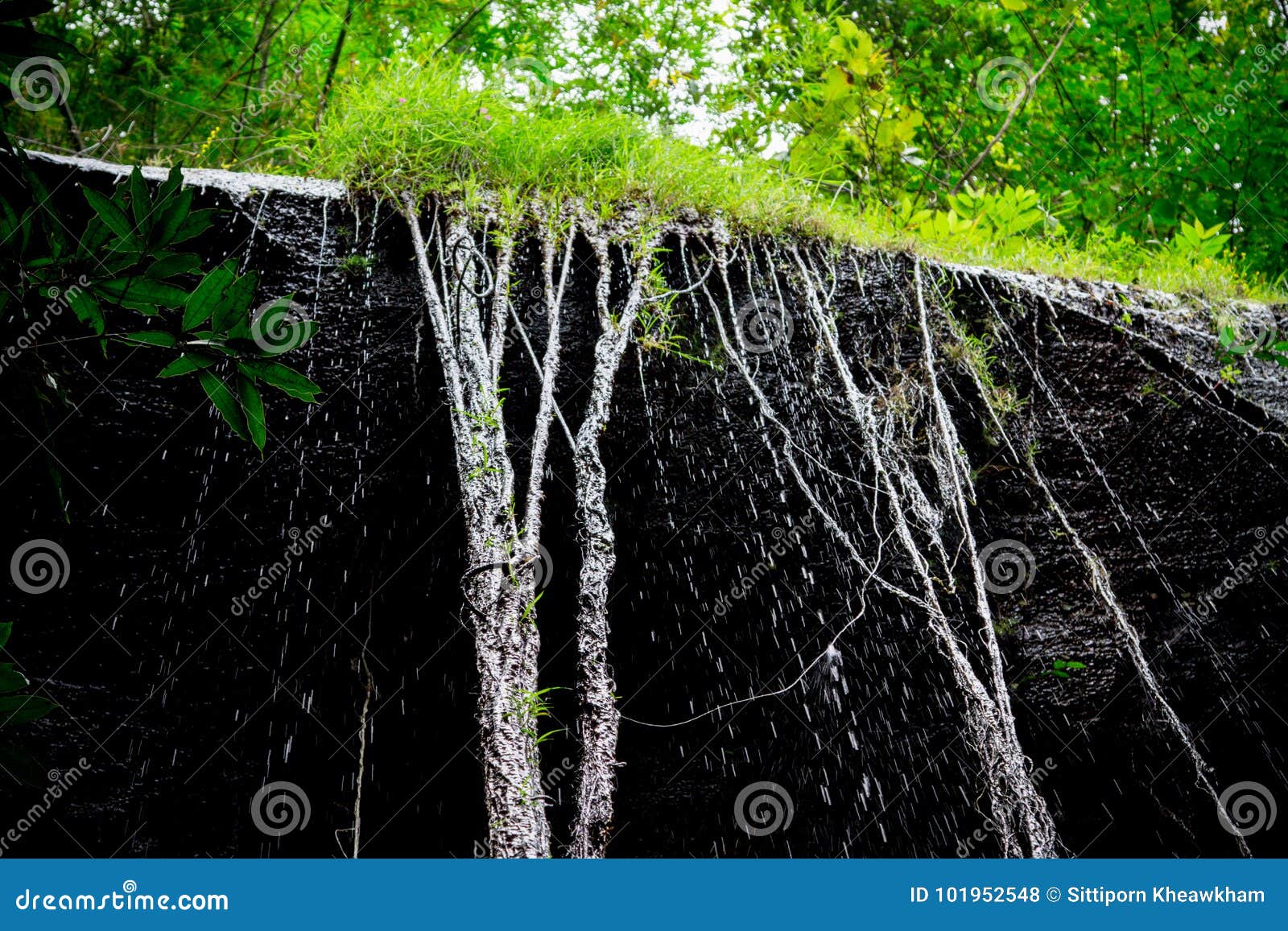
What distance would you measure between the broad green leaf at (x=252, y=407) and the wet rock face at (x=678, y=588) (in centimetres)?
110

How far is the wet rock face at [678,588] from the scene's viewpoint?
106 inches

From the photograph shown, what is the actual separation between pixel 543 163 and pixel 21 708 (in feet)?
7.98

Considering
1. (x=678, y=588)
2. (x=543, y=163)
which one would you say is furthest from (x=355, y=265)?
(x=678, y=588)

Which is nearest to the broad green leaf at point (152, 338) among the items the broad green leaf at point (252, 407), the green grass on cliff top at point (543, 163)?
the broad green leaf at point (252, 407)

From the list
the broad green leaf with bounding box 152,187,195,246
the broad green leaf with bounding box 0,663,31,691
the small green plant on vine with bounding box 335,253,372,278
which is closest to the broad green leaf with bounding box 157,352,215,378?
the broad green leaf with bounding box 152,187,195,246

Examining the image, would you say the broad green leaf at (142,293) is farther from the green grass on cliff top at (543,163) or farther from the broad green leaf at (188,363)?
the green grass on cliff top at (543,163)

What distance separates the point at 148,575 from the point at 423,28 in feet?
12.8

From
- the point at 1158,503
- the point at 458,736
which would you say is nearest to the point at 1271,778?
the point at 1158,503

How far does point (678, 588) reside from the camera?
10.1 feet

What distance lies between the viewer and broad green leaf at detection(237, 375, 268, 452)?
178cm

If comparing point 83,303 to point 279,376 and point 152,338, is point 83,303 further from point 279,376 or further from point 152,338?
point 279,376

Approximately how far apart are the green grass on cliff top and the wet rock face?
0.17 metres

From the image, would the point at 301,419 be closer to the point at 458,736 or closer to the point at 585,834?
the point at 458,736

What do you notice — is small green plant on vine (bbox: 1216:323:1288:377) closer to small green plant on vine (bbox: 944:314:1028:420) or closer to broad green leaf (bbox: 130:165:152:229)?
small green plant on vine (bbox: 944:314:1028:420)
